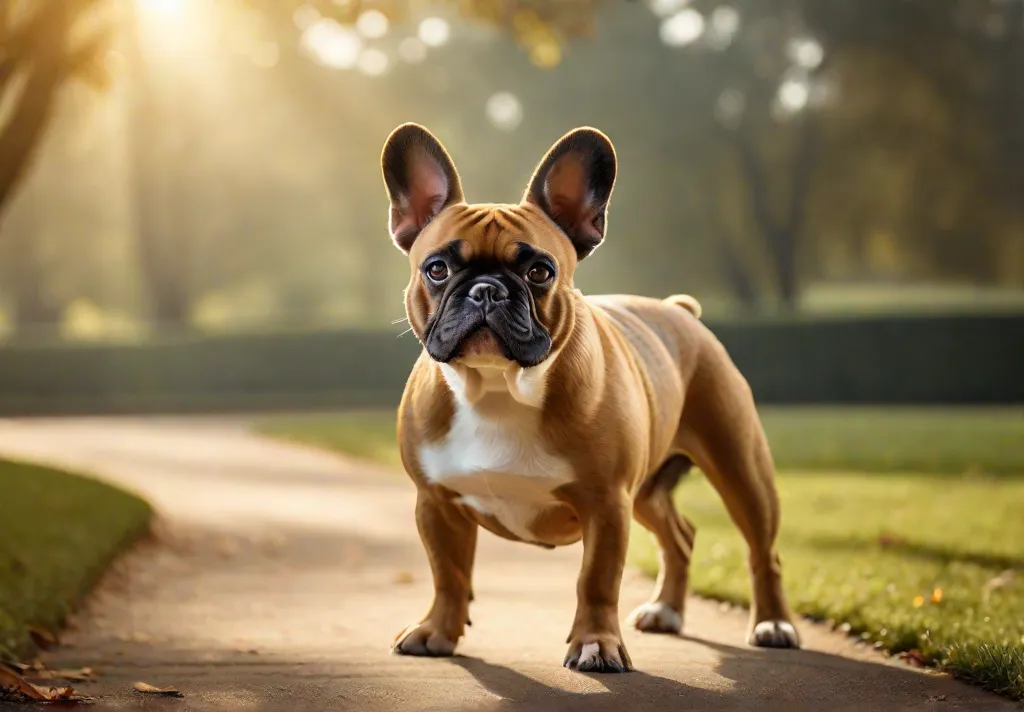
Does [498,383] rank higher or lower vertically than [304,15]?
lower

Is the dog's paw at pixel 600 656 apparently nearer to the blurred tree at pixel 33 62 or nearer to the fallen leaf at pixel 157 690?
the fallen leaf at pixel 157 690

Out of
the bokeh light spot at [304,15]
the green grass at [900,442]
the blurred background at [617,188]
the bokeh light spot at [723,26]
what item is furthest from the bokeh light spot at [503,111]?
the bokeh light spot at [304,15]

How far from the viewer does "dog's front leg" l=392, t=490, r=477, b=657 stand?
5.20m

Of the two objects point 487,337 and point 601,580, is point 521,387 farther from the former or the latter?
point 601,580

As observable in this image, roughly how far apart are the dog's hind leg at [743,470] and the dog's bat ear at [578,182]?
1.27 meters

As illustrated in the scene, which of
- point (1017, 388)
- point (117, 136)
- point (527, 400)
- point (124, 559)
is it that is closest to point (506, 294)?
point (527, 400)

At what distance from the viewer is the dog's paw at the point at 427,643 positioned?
5.39 m

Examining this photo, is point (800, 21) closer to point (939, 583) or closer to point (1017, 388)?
point (1017, 388)

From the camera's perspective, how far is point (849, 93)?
39156 millimetres

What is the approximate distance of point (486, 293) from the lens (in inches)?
171

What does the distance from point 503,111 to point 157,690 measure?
44.2 m

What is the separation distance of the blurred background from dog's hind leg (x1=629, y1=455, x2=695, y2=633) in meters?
17.3

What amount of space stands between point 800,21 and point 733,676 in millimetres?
38059

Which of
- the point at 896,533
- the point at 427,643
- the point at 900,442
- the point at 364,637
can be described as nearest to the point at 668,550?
the point at 427,643
